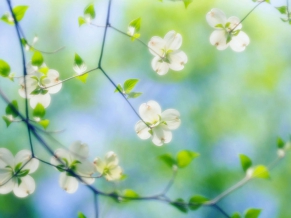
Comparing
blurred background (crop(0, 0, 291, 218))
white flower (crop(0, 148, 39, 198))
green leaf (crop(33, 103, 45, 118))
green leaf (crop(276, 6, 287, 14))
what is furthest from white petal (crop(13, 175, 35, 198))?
blurred background (crop(0, 0, 291, 218))

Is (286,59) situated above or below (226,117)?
above

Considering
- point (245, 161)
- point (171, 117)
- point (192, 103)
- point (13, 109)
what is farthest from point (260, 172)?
point (192, 103)

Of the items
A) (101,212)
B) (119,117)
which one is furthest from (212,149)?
(101,212)

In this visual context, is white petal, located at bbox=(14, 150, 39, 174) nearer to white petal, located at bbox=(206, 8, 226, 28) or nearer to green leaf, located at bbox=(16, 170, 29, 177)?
green leaf, located at bbox=(16, 170, 29, 177)

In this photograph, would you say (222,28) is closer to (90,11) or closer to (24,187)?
(90,11)

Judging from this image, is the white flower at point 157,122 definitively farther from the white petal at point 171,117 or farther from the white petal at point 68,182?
the white petal at point 68,182

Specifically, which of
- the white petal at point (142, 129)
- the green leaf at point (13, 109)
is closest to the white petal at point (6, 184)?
the green leaf at point (13, 109)

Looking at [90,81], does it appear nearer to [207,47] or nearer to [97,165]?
[207,47]
